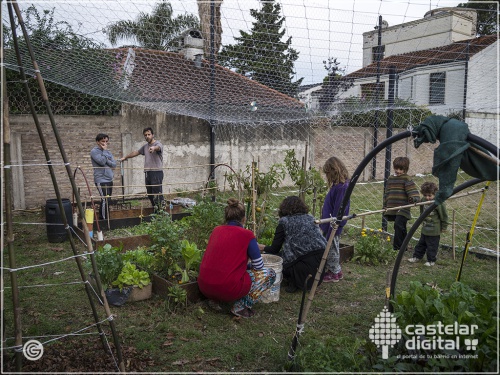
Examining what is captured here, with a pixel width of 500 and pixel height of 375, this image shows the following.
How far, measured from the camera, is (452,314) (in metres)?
2.49

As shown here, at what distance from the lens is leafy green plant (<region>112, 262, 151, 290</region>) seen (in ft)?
12.8

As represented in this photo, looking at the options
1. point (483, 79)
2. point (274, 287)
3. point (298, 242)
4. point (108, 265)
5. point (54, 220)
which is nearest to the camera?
point (108, 265)

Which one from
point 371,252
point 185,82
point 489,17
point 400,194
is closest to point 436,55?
point 489,17

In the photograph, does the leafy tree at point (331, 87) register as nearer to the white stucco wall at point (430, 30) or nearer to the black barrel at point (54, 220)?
the white stucco wall at point (430, 30)

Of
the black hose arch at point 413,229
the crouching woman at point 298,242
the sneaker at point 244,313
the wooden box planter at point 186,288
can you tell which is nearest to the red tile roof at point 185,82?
the crouching woman at point 298,242

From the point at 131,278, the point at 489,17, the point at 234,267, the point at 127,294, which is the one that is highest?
the point at 489,17

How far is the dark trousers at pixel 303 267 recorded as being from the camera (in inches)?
164

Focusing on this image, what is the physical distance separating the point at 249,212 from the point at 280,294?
1.13m

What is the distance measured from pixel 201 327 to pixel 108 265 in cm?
107

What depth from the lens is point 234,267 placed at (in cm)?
352

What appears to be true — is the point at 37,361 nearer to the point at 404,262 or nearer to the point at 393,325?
the point at 393,325

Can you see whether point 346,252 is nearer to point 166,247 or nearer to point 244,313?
point 244,313

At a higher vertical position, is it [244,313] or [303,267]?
[303,267]

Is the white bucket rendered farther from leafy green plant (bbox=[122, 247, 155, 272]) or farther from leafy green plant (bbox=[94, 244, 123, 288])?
leafy green plant (bbox=[94, 244, 123, 288])
